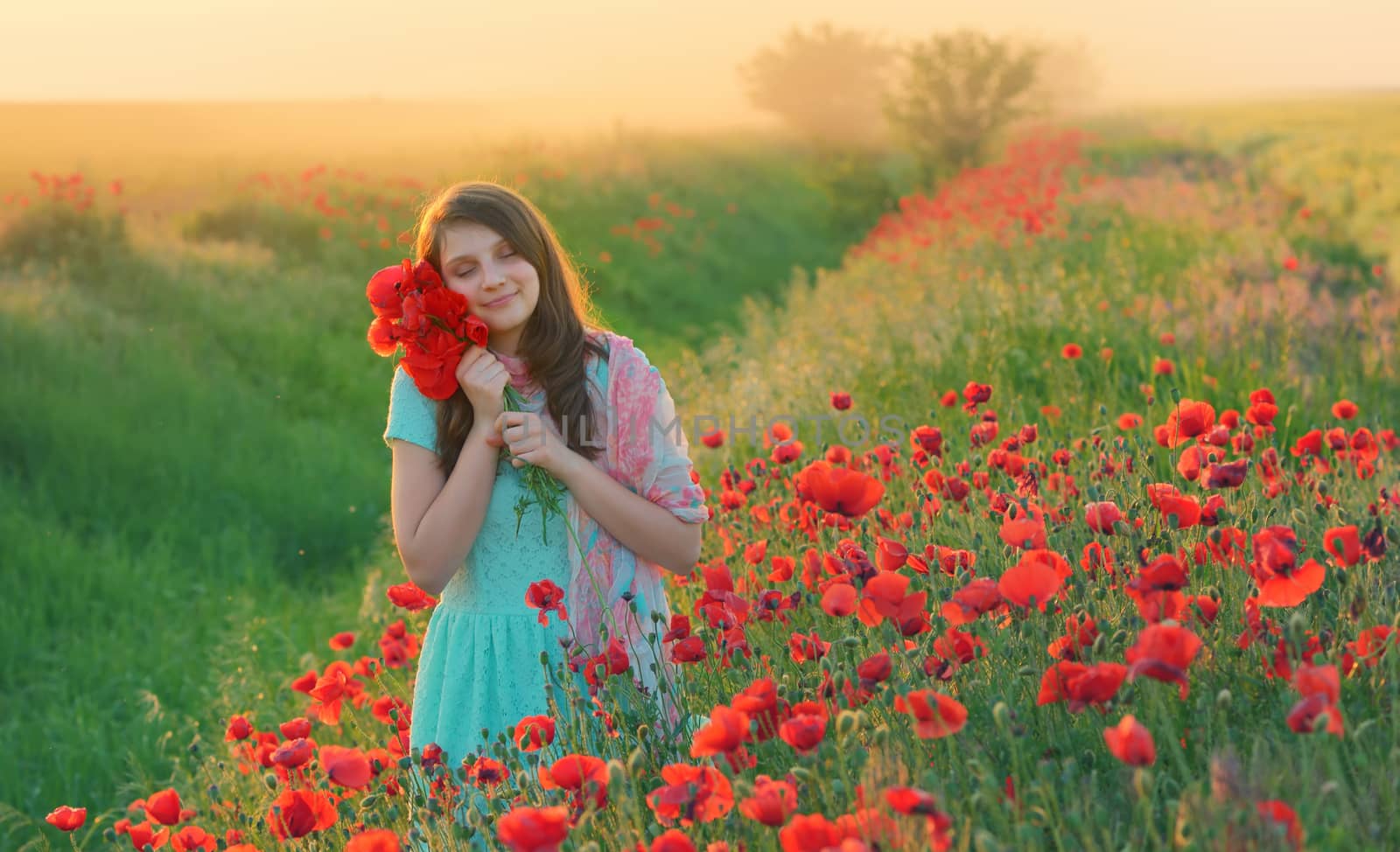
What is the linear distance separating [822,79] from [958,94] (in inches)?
685

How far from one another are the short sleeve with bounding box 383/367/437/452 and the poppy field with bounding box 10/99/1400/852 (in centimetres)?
49

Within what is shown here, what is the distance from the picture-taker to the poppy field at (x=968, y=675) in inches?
55.8

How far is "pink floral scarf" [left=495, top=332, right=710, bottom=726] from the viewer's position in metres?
2.55

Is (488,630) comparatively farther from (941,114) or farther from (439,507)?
(941,114)

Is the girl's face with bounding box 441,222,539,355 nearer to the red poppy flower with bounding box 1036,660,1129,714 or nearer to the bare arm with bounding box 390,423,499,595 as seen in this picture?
the bare arm with bounding box 390,423,499,595

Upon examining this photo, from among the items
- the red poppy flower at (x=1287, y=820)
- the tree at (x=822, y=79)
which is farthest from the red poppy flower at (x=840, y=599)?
the tree at (x=822, y=79)

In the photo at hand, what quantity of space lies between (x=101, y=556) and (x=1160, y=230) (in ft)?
27.0

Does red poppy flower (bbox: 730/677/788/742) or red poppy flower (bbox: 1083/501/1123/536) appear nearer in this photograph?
red poppy flower (bbox: 730/677/788/742)

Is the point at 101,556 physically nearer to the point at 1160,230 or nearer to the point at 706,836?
the point at 706,836

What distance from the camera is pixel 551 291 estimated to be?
8.90ft

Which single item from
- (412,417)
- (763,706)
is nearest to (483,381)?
(412,417)

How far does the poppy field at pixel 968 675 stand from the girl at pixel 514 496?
108mm

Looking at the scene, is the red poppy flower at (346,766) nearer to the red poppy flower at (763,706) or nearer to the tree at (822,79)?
the red poppy flower at (763,706)

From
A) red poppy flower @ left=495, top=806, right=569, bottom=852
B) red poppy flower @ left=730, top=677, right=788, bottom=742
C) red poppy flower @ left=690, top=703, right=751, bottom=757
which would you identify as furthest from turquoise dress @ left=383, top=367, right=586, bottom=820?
red poppy flower @ left=495, top=806, right=569, bottom=852
